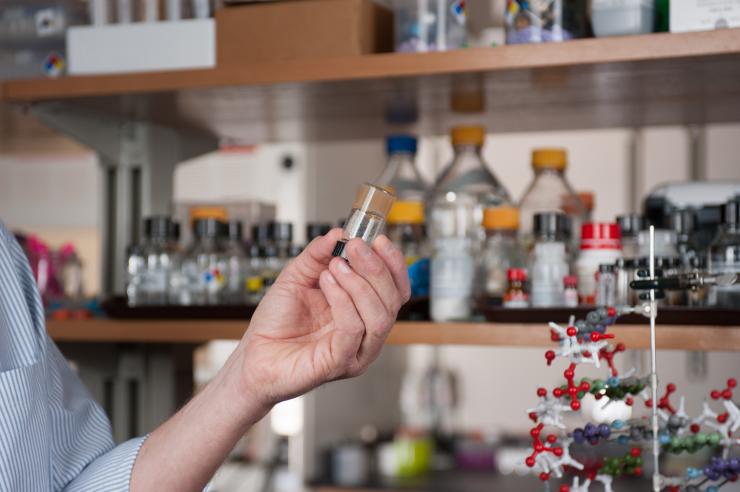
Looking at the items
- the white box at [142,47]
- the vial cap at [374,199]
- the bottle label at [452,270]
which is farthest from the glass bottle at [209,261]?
the vial cap at [374,199]

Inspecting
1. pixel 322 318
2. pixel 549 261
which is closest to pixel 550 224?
pixel 549 261

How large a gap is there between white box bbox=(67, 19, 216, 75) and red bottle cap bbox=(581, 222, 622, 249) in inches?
22.7

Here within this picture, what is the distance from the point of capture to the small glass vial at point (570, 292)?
48.6 inches

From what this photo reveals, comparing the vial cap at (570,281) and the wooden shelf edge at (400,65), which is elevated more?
the wooden shelf edge at (400,65)

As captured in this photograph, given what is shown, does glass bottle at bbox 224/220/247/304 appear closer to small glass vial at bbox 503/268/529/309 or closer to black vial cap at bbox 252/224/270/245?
A: black vial cap at bbox 252/224/270/245

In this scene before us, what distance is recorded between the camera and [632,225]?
133 cm

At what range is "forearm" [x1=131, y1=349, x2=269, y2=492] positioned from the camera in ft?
3.26

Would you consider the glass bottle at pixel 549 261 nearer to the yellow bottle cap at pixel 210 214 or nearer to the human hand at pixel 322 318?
the human hand at pixel 322 318

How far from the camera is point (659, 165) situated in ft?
11.7

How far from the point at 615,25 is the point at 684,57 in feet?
0.32

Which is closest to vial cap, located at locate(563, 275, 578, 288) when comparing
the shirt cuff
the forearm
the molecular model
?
the molecular model

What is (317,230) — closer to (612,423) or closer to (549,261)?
(549,261)

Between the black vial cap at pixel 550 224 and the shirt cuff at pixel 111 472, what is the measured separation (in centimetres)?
57

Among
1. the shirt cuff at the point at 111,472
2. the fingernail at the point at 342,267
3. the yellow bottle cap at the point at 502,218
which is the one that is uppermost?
the yellow bottle cap at the point at 502,218
